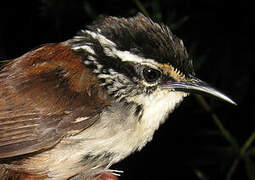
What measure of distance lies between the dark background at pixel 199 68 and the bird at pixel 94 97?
1.52 metres

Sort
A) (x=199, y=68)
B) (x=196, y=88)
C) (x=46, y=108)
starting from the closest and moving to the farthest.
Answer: (x=46, y=108) < (x=196, y=88) < (x=199, y=68)

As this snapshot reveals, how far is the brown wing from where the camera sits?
2.60 m

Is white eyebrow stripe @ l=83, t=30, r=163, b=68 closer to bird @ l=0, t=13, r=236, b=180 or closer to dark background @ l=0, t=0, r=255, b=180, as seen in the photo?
bird @ l=0, t=13, r=236, b=180

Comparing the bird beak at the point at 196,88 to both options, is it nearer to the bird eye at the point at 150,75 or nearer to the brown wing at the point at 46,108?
the bird eye at the point at 150,75

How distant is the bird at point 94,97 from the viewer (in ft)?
8.55

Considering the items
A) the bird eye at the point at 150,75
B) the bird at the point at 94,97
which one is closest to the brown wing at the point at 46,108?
the bird at the point at 94,97

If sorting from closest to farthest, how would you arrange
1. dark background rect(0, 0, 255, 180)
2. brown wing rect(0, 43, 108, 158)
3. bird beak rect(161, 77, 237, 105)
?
brown wing rect(0, 43, 108, 158) < bird beak rect(161, 77, 237, 105) < dark background rect(0, 0, 255, 180)

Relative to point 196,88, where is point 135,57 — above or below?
above

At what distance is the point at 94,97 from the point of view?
2621 millimetres

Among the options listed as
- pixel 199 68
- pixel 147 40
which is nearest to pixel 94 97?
pixel 147 40

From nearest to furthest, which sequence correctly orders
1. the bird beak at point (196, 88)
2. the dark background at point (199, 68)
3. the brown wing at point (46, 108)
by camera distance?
the brown wing at point (46, 108) < the bird beak at point (196, 88) < the dark background at point (199, 68)

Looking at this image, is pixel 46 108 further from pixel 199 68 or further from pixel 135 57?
pixel 199 68

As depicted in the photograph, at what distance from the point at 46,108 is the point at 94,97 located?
0.34 meters

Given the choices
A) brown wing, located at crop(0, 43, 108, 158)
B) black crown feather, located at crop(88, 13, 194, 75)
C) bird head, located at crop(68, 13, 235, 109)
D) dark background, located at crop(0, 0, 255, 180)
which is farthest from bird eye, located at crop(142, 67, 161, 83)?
dark background, located at crop(0, 0, 255, 180)
